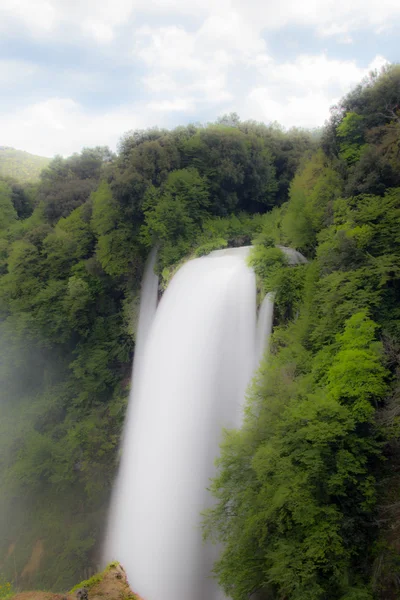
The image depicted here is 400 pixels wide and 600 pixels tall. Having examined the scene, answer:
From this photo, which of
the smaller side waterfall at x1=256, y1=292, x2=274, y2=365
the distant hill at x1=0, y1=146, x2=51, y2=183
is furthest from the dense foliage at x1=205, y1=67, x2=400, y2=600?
the distant hill at x1=0, y1=146, x2=51, y2=183

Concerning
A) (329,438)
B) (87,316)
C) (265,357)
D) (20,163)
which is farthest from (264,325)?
(20,163)

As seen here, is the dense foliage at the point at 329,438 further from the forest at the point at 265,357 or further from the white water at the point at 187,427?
the white water at the point at 187,427

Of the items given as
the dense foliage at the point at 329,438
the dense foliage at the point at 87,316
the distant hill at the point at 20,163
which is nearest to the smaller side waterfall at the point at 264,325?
the dense foliage at the point at 329,438

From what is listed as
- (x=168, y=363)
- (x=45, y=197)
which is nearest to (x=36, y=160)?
(x=45, y=197)

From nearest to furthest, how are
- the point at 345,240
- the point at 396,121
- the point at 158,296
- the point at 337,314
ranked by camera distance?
the point at 337,314, the point at 345,240, the point at 396,121, the point at 158,296

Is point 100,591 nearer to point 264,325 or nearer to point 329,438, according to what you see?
point 329,438

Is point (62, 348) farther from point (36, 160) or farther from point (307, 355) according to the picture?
point (36, 160)
